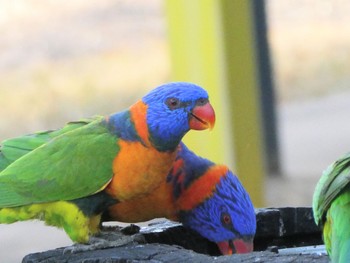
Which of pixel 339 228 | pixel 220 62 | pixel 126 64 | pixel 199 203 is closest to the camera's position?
pixel 339 228

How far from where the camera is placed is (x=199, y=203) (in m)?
2.15

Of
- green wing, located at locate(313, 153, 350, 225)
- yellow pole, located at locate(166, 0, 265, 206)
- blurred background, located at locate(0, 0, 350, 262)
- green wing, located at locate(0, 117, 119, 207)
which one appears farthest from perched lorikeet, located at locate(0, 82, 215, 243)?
blurred background, located at locate(0, 0, 350, 262)

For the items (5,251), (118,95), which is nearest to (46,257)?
(5,251)

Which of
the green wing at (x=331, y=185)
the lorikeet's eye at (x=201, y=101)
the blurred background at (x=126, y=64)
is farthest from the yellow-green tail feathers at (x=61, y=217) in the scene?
the blurred background at (x=126, y=64)

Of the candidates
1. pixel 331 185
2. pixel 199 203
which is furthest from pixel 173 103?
pixel 331 185

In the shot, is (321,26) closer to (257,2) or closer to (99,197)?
(257,2)

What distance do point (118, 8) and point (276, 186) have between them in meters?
3.50

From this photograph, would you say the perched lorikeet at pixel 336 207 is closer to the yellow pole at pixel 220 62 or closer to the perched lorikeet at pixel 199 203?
the perched lorikeet at pixel 199 203

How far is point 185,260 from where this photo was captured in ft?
5.20

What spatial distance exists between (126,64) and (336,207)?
5529 millimetres

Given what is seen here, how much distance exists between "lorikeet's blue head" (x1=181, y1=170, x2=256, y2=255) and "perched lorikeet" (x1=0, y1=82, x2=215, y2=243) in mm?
126

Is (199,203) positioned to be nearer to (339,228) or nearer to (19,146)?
(19,146)

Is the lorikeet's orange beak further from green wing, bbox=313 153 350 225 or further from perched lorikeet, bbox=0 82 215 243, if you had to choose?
green wing, bbox=313 153 350 225

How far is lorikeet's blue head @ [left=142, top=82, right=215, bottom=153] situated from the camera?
2000mm
